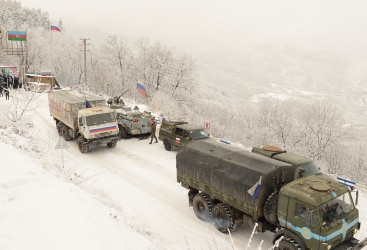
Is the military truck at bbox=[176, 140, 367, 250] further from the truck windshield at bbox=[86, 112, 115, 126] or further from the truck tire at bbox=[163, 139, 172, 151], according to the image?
the truck windshield at bbox=[86, 112, 115, 126]

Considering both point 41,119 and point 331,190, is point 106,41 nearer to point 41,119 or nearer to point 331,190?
point 41,119

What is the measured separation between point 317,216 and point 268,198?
1.58m

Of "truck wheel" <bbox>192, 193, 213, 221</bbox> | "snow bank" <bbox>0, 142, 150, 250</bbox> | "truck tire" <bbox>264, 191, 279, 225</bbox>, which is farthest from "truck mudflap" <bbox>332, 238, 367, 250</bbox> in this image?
"snow bank" <bbox>0, 142, 150, 250</bbox>

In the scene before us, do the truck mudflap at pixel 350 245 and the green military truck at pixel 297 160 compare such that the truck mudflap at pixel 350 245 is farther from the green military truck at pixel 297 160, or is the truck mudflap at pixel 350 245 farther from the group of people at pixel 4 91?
the group of people at pixel 4 91

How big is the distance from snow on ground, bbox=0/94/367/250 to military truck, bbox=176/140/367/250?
0.89 meters

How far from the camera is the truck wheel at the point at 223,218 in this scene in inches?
383

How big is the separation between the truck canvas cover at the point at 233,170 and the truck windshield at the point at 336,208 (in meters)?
1.60

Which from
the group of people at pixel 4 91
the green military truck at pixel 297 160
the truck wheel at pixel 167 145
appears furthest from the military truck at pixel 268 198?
the group of people at pixel 4 91

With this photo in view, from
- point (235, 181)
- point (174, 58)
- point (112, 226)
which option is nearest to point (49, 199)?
point (112, 226)

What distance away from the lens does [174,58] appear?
48.9 meters

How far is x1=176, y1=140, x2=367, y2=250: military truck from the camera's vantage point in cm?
770

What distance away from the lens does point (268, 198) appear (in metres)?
8.82

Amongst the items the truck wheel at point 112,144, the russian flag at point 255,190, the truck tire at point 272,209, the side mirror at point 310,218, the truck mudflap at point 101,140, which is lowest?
the truck wheel at point 112,144

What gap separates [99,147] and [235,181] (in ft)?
40.1
